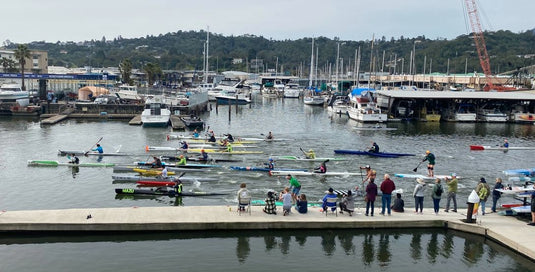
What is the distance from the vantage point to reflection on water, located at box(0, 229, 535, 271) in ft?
55.9

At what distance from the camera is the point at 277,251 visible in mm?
18297

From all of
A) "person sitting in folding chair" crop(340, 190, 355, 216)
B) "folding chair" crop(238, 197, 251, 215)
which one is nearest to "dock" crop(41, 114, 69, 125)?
"folding chair" crop(238, 197, 251, 215)

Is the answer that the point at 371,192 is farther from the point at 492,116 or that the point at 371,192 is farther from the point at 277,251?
the point at 492,116

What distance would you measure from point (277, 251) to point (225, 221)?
269 cm

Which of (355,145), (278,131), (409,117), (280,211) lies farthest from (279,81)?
(280,211)

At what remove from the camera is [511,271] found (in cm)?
1669

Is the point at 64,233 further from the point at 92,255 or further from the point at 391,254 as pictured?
the point at 391,254

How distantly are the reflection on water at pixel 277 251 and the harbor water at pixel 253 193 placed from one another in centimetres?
4

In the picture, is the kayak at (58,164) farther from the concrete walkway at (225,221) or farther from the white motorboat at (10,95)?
the white motorboat at (10,95)

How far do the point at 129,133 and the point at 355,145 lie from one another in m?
25.2

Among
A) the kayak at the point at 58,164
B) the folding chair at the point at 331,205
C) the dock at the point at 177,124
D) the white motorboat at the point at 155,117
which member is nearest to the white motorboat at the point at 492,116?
the dock at the point at 177,124

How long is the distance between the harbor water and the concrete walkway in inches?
15.6

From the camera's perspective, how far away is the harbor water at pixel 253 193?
57.2 feet

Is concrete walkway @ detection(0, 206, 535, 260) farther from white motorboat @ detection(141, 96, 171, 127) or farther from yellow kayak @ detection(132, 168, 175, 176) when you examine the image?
white motorboat @ detection(141, 96, 171, 127)
